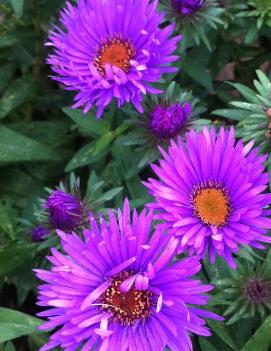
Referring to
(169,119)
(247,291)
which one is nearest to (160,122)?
(169,119)

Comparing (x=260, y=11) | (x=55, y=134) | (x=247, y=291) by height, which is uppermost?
(x=260, y=11)

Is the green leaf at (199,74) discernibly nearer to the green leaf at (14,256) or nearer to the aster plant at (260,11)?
the aster plant at (260,11)

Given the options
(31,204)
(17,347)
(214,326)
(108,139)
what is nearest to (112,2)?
(108,139)

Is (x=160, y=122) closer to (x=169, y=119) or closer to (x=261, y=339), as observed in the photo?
(x=169, y=119)

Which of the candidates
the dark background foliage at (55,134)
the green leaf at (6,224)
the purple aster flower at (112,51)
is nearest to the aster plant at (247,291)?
the dark background foliage at (55,134)

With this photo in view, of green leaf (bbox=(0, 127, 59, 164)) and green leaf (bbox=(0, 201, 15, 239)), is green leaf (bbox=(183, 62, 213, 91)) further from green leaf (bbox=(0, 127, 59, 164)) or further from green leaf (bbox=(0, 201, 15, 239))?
green leaf (bbox=(0, 201, 15, 239))

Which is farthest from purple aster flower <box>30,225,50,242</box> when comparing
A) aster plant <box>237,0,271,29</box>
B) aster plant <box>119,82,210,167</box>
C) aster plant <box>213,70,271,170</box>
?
aster plant <box>237,0,271,29</box>

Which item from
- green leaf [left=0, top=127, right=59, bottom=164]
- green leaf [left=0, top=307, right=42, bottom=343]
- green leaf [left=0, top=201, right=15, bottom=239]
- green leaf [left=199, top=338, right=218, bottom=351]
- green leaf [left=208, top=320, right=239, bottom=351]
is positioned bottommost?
green leaf [left=0, top=307, right=42, bottom=343]
